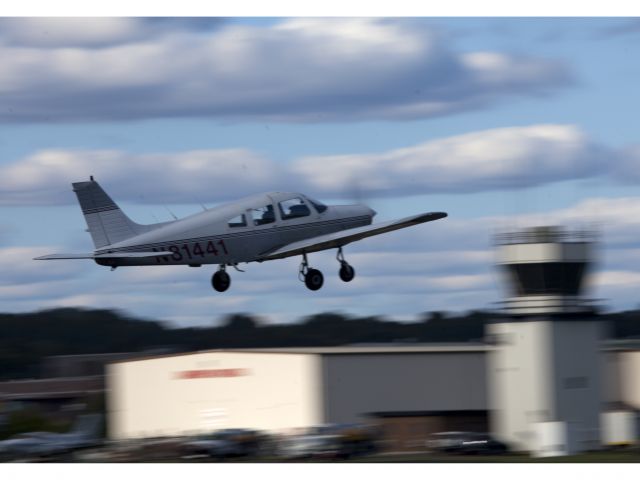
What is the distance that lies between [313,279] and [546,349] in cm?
1120

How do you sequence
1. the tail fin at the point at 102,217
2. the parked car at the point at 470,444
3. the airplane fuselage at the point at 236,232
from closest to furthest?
the airplane fuselage at the point at 236,232 → the tail fin at the point at 102,217 → the parked car at the point at 470,444

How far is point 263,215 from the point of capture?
105ft

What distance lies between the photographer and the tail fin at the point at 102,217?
30.6 meters

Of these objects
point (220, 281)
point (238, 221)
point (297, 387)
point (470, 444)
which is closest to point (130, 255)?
point (220, 281)

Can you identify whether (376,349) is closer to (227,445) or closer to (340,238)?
(227,445)

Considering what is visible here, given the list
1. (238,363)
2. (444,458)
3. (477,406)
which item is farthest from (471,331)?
(444,458)

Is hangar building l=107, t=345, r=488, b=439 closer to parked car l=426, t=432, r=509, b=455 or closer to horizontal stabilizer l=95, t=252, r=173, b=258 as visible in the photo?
parked car l=426, t=432, r=509, b=455

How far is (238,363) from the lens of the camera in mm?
43906

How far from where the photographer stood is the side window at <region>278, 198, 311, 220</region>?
32312 millimetres

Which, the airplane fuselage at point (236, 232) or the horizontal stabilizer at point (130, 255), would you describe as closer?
the horizontal stabilizer at point (130, 255)

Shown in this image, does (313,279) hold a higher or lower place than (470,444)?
higher

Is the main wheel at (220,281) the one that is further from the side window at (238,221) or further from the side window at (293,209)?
the side window at (293,209)

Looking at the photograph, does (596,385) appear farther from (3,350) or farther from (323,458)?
(3,350)

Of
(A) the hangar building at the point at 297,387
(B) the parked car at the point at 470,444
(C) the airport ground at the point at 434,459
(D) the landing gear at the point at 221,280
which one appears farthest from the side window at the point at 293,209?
(B) the parked car at the point at 470,444
